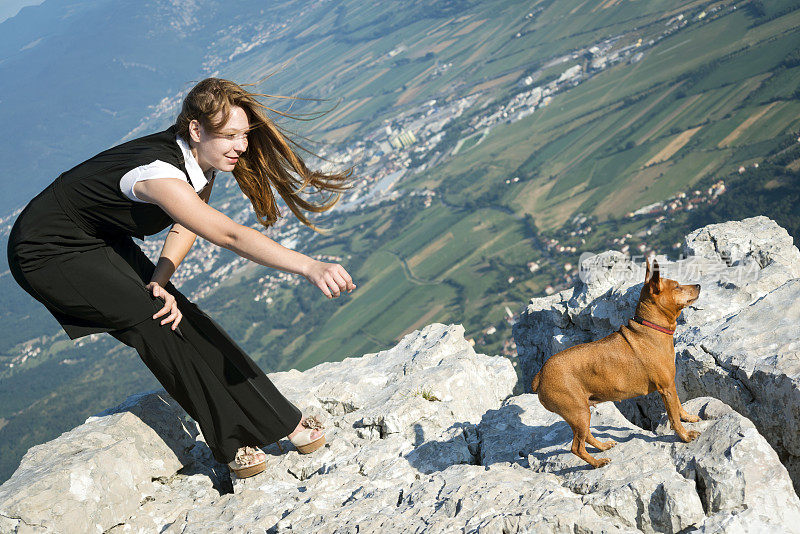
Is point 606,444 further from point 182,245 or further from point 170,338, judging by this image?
point 182,245

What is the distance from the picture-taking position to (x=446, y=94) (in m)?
146

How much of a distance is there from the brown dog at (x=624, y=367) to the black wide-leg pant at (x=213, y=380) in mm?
2978

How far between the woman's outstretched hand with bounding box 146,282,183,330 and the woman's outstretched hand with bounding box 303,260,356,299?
98.3 inches

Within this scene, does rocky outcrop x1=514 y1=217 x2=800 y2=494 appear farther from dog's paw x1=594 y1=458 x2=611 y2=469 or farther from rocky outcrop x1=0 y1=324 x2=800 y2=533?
dog's paw x1=594 y1=458 x2=611 y2=469

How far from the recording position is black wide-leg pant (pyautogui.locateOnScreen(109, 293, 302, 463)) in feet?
18.2

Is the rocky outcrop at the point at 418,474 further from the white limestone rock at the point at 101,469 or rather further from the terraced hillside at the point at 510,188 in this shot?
the terraced hillside at the point at 510,188

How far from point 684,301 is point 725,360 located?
998 millimetres

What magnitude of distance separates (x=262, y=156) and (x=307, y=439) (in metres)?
3.24

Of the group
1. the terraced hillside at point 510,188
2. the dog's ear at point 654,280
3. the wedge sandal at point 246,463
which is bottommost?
the terraced hillside at point 510,188

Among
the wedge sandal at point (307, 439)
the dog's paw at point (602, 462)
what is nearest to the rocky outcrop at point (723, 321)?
the dog's paw at point (602, 462)

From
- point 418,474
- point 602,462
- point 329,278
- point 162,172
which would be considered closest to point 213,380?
point 418,474

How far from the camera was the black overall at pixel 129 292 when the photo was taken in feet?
15.1

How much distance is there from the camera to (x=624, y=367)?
465 cm

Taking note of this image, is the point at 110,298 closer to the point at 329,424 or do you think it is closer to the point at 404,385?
the point at 329,424
